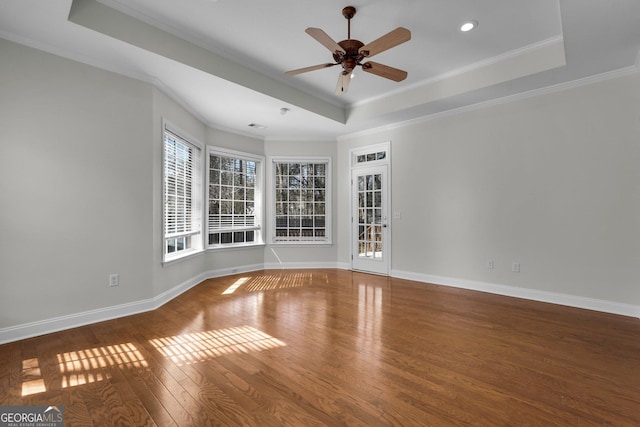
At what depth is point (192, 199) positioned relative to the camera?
5094mm

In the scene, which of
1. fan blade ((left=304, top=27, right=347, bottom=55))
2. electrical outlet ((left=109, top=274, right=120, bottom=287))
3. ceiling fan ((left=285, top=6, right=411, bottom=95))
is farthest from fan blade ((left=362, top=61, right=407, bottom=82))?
electrical outlet ((left=109, top=274, right=120, bottom=287))

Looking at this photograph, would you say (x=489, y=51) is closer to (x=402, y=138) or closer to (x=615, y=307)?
(x=402, y=138)

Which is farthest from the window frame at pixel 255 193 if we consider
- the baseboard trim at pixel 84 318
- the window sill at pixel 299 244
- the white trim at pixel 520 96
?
the white trim at pixel 520 96

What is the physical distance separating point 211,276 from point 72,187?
9.25 ft

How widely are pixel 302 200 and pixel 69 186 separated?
408 cm

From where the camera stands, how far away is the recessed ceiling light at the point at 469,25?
3.15 metres

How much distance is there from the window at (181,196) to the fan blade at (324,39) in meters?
2.48

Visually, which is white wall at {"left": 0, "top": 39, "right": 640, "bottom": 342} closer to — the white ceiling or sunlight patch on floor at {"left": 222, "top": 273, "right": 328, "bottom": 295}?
the white ceiling


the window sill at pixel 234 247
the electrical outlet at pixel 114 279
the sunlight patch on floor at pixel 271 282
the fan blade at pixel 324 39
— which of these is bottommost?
the sunlight patch on floor at pixel 271 282

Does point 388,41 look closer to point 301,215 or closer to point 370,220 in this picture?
point 370,220

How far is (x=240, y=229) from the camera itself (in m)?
6.02

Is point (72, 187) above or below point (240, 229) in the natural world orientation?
above

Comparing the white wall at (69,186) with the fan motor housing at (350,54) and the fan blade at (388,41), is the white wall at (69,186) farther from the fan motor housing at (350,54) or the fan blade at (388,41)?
the fan blade at (388,41)

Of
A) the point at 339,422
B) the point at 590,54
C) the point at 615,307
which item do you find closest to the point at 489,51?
the point at 590,54
